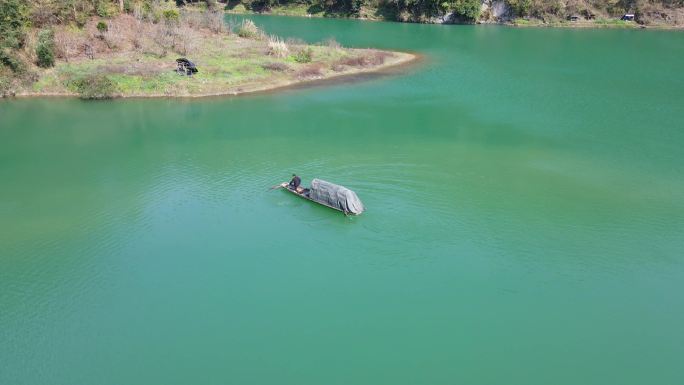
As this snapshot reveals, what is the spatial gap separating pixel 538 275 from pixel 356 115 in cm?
1837

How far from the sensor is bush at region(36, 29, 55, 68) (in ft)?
122

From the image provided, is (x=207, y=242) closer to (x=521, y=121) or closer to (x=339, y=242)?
(x=339, y=242)

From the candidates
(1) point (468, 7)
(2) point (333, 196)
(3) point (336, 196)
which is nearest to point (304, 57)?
(2) point (333, 196)

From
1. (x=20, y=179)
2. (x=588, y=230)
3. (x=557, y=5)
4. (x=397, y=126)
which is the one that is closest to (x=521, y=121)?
(x=397, y=126)

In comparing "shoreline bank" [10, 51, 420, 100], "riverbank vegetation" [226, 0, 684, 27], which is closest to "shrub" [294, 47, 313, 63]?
"shoreline bank" [10, 51, 420, 100]

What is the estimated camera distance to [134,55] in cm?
4091

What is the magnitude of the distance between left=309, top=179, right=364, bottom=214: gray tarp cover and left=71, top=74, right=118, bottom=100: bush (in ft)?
70.8

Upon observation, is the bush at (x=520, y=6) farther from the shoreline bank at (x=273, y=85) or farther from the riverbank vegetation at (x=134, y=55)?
the shoreline bank at (x=273, y=85)

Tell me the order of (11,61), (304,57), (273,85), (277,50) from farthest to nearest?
(277,50), (304,57), (273,85), (11,61)

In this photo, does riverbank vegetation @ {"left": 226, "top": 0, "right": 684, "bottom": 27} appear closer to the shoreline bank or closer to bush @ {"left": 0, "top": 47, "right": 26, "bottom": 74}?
the shoreline bank

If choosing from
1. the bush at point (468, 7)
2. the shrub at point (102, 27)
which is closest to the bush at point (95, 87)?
the shrub at point (102, 27)

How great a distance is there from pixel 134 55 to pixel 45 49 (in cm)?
610

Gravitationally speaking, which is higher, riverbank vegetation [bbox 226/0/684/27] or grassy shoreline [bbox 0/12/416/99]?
riverbank vegetation [bbox 226/0/684/27]

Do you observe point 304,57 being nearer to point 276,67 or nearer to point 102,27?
point 276,67
